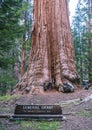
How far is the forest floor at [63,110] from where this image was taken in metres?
6.69

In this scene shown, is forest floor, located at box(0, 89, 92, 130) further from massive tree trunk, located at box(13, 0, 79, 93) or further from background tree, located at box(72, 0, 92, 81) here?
background tree, located at box(72, 0, 92, 81)

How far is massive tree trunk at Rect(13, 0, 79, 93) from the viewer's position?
37.9ft

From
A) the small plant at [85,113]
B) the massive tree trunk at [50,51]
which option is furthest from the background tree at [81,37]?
the small plant at [85,113]

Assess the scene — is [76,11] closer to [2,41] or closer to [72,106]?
[2,41]

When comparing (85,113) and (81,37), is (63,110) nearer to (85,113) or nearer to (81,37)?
(85,113)

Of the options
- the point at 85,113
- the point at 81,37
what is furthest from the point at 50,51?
the point at 81,37

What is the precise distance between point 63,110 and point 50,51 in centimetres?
446

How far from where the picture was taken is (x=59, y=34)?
12328 mm

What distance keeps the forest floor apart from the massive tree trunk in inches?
27.1

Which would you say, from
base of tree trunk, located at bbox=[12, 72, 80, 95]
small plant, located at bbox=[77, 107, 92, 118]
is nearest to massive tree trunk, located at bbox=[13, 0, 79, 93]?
base of tree trunk, located at bbox=[12, 72, 80, 95]

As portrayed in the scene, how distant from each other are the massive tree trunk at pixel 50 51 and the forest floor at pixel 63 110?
0.69 meters

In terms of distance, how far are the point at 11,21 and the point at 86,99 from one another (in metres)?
5.39

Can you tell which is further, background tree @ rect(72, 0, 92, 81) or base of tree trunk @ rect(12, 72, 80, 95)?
background tree @ rect(72, 0, 92, 81)

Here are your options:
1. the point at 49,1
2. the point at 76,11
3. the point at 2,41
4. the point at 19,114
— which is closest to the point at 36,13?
the point at 49,1
